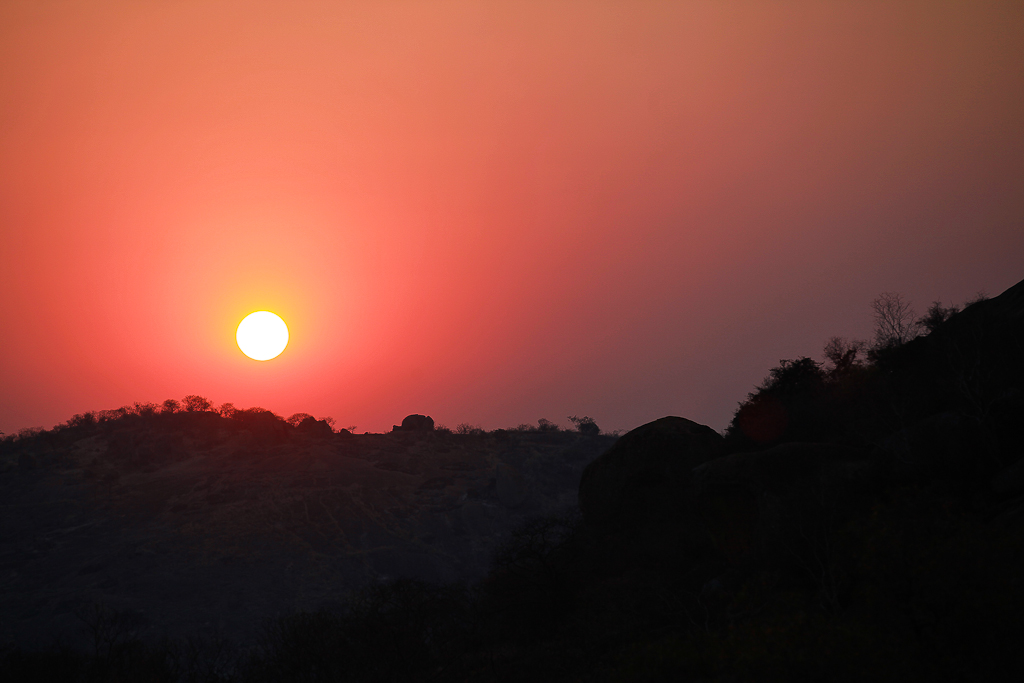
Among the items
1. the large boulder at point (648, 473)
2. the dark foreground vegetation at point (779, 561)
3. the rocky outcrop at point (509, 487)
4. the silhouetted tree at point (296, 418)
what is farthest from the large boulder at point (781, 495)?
the silhouetted tree at point (296, 418)

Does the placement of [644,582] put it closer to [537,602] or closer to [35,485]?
[537,602]

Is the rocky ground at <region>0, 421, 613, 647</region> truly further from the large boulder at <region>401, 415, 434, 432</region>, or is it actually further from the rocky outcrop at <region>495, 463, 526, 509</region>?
the large boulder at <region>401, 415, 434, 432</region>

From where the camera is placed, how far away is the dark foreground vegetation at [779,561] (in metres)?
11.2

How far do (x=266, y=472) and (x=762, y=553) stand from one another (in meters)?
81.4

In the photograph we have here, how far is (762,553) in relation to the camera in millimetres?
22000

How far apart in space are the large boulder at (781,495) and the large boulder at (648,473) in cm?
772

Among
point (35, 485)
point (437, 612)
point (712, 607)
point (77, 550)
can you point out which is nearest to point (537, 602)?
point (437, 612)

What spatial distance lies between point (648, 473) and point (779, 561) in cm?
1558

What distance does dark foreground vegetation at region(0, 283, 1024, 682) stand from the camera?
1123cm

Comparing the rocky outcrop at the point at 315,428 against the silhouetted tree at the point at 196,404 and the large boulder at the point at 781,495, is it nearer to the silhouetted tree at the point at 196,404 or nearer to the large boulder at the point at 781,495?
the silhouetted tree at the point at 196,404

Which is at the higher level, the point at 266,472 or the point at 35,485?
the point at 35,485

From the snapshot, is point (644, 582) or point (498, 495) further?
point (498, 495)

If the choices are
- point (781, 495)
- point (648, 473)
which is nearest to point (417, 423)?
point (648, 473)

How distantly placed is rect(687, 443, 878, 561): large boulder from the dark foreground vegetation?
92 millimetres
